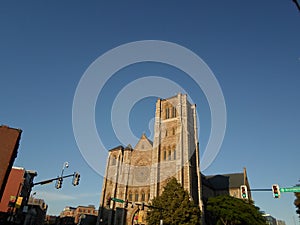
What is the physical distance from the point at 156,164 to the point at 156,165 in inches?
8.9

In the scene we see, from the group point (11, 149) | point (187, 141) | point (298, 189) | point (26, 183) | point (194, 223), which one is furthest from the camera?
point (187, 141)

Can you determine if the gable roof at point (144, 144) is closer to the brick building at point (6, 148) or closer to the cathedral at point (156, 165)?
the cathedral at point (156, 165)

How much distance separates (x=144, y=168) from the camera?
48.5 meters

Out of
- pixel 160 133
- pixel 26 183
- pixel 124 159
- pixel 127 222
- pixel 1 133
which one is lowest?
pixel 127 222

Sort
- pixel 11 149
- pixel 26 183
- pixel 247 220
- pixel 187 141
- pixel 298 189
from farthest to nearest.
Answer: pixel 187 141 < pixel 26 183 < pixel 247 220 < pixel 11 149 < pixel 298 189

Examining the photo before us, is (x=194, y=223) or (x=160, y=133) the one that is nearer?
(x=194, y=223)

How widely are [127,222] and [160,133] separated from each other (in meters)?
18.9

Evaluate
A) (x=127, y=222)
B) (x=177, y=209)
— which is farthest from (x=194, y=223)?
(x=127, y=222)

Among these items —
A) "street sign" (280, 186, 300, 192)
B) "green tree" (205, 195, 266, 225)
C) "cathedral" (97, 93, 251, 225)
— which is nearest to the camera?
"street sign" (280, 186, 300, 192)

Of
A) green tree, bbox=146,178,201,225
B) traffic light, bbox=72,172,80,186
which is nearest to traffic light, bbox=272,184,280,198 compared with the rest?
traffic light, bbox=72,172,80,186

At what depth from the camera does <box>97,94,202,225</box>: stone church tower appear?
43.6 meters

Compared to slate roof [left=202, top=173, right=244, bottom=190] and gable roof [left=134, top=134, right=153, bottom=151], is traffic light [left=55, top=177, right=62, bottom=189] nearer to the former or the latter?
gable roof [left=134, top=134, right=153, bottom=151]

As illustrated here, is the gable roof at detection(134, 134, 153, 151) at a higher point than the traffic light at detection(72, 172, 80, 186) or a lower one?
higher

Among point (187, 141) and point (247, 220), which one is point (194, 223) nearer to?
point (247, 220)
